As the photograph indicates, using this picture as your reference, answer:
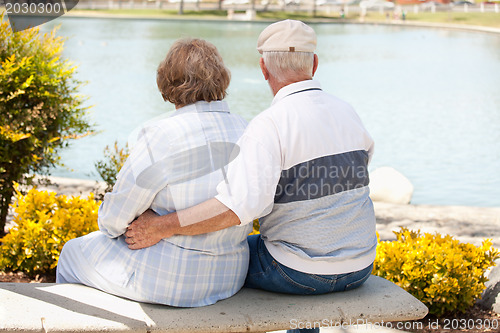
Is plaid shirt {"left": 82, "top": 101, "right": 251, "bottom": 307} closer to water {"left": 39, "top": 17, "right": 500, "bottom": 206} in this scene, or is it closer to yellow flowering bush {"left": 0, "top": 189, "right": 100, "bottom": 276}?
water {"left": 39, "top": 17, "right": 500, "bottom": 206}

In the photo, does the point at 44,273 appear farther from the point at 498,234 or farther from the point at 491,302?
the point at 498,234

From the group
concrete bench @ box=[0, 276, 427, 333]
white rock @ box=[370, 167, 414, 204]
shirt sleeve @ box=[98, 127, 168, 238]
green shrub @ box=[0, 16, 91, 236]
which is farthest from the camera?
white rock @ box=[370, 167, 414, 204]

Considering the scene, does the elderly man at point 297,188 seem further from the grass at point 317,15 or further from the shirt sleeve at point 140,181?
the grass at point 317,15

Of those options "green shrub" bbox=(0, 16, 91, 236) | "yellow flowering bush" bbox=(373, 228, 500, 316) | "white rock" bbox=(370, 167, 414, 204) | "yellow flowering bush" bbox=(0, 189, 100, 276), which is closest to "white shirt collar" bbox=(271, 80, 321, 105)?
"yellow flowering bush" bbox=(373, 228, 500, 316)

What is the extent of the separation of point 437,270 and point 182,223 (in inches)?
63.2

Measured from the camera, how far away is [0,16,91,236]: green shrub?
419 cm

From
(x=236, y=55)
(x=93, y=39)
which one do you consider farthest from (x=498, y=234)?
(x=93, y=39)

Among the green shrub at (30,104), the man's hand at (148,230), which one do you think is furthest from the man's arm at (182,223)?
the green shrub at (30,104)

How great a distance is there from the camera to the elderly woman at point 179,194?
2369 mm

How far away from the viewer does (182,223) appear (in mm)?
2340

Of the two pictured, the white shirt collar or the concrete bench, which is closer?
the concrete bench

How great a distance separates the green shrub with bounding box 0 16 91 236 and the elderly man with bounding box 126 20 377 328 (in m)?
2.17

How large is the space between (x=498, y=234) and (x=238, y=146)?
3748 mm

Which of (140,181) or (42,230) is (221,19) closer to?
(42,230)
